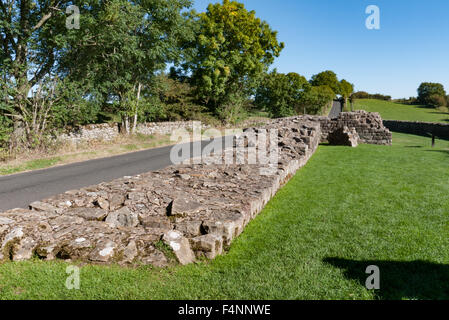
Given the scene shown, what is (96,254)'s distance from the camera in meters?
3.75

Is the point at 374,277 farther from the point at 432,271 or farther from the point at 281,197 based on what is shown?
the point at 281,197

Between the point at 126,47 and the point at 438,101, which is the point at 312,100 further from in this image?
the point at 126,47

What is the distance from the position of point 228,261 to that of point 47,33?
14930mm

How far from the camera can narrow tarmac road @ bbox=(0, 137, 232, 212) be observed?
741 cm

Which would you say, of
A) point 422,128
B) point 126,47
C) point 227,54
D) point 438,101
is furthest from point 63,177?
point 438,101

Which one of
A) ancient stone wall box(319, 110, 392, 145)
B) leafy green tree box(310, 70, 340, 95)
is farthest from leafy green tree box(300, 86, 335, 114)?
leafy green tree box(310, 70, 340, 95)

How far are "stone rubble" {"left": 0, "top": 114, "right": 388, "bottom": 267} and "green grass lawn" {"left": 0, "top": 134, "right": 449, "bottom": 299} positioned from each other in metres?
0.22

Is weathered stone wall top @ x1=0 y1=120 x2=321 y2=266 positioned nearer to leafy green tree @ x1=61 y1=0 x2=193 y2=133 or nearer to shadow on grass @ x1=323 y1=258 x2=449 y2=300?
shadow on grass @ x1=323 y1=258 x2=449 y2=300

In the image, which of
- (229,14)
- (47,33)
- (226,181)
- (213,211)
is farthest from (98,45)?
(229,14)

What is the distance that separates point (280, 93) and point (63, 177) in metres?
40.7

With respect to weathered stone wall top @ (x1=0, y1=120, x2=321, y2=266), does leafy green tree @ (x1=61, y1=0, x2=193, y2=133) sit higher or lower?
higher

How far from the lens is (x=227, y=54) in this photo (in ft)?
100

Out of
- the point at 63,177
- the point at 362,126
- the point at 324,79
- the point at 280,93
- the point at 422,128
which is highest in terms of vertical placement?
the point at 324,79

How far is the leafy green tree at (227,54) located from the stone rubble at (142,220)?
23969 mm
